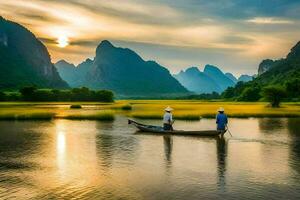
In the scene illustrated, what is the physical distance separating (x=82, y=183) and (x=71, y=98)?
11416 cm

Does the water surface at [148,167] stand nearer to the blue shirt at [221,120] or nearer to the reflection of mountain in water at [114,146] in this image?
the reflection of mountain in water at [114,146]

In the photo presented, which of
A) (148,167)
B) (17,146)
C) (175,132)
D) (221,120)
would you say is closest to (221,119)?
(221,120)

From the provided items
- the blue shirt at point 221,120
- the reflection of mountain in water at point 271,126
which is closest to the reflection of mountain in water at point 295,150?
the reflection of mountain in water at point 271,126

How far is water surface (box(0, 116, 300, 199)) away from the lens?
15.9m

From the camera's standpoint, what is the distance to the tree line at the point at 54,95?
400 feet

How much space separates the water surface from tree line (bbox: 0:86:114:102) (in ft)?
296

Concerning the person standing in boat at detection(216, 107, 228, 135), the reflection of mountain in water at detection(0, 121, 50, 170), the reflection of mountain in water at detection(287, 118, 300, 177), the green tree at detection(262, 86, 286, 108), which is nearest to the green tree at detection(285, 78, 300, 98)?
the green tree at detection(262, 86, 286, 108)

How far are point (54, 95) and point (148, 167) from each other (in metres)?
110

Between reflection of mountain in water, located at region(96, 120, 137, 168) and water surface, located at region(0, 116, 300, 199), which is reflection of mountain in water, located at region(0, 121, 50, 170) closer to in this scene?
water surface, located at region(0, 116, 300, 199)

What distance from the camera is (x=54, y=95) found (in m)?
127

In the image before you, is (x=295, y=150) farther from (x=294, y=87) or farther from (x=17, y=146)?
(x=294, y=87)

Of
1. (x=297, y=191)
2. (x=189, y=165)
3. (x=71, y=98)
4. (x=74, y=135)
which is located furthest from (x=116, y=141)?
(x=71, y=98)

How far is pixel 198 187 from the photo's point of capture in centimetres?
1656

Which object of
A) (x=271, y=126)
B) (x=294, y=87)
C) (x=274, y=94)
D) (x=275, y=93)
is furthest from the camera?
(x=294, y=87)
